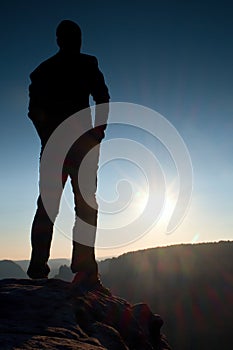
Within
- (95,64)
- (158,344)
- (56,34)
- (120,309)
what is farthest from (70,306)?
(56,34)

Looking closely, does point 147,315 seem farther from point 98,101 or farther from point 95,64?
point 95,64

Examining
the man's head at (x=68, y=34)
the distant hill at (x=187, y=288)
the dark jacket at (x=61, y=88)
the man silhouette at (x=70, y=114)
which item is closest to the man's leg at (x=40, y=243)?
the man silhouette at (x=70, y=114)

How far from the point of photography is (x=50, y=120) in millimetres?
6504

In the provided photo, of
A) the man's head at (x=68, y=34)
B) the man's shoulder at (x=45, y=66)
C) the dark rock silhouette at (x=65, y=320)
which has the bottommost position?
the dark rock silhouette at (x=65, y=320)

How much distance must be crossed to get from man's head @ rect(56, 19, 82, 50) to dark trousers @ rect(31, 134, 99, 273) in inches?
70.4

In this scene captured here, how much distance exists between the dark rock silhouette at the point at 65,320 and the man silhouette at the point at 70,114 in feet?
2.13

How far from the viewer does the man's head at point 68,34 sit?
261 inches

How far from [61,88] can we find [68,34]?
3.40ft

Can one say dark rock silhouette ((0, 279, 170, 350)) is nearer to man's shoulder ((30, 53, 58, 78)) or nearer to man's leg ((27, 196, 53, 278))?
man's leg ((27, 196, 53, 278))

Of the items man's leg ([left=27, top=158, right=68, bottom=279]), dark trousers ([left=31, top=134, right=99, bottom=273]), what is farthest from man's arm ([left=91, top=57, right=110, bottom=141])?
man's leg ([left=27, top=158, right=68, bottom=279])

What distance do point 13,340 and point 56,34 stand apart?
5.55 metres

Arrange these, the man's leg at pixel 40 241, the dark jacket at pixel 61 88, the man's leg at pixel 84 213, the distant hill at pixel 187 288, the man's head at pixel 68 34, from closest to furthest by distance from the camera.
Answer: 1. the man's leg at pixel 40 241
2. the man's leg at pixel 84 213
3. the dark jacket at pixel 61 88
4. the man's head at pixel 68 34
5. the distant hill at pixel 187 288

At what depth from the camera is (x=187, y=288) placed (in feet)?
493

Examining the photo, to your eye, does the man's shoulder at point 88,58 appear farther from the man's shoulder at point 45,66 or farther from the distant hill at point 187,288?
the distant hill at point 187,288
